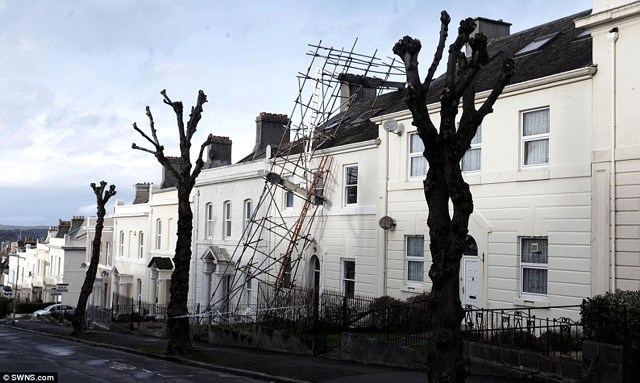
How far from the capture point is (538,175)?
64.0ft

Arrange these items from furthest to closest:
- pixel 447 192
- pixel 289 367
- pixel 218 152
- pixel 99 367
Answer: pixel 218 152 → pixel 99 367 → pixel 289 367 → pixel 447 192

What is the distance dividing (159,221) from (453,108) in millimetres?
34561

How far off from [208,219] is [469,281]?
18829mm

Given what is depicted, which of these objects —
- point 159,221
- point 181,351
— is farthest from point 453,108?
point 159,221

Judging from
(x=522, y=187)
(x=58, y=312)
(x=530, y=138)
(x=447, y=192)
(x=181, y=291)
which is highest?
(x=530, y=138)

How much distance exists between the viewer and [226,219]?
118 feet

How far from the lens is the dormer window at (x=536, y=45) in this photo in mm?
22688

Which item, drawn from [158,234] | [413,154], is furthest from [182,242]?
[158,234]

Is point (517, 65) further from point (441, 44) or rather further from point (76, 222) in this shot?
point (76, 222)

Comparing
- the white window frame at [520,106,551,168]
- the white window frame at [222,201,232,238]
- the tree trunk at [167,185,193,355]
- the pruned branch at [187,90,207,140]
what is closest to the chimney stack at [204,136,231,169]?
the white window frame at [222,201,232,238]

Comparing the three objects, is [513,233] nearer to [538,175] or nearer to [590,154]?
[538,175]

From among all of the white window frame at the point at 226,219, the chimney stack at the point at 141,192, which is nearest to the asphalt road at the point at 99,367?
the white window frame at the point at 226,219

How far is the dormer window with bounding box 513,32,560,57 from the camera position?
22.7 metres

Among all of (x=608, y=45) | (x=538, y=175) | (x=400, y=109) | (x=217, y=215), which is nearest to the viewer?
(x=608, y=45)
